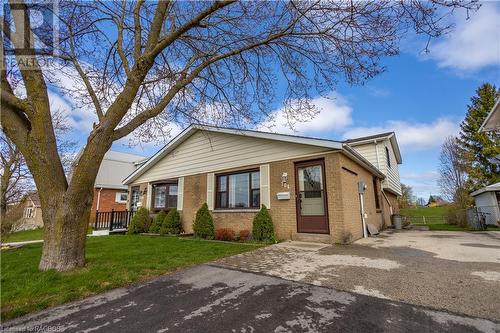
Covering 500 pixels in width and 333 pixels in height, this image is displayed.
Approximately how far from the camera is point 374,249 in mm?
6246

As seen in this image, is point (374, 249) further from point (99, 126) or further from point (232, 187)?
point (99, 126)

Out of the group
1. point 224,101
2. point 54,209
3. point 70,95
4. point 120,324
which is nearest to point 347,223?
point 224,101

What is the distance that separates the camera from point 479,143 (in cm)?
1878

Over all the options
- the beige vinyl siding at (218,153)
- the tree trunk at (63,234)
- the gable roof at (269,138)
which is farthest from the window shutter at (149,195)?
the tree trunk at (63,234)

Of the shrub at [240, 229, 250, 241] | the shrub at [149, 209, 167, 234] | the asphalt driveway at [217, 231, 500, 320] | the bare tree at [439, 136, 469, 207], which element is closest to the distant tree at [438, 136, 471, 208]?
the bare tree at [439, 136, 469, 207]

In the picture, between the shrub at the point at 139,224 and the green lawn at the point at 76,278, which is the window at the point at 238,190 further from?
the shrub at the point at 139,224

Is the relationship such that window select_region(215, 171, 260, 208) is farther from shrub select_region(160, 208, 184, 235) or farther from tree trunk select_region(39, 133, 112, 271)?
tree trunk select_region(39, 133, 112, 271)

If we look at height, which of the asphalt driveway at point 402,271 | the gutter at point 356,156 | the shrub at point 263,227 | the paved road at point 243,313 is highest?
the gutter at point 356,156

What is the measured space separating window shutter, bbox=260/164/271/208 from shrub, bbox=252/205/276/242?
1.58 feet

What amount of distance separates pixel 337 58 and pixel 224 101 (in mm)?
3472

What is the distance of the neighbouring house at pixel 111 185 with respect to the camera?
19.5 metres

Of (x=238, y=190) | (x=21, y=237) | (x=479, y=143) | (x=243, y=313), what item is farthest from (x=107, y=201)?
(x=479, y=143)

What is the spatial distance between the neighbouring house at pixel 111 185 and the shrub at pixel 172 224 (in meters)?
9.03

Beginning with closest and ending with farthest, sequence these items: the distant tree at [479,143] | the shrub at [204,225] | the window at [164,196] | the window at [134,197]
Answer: the shrub at [204,225] → the window at [164,196] → the window at [134,197] → the distant tree at [479,143]
